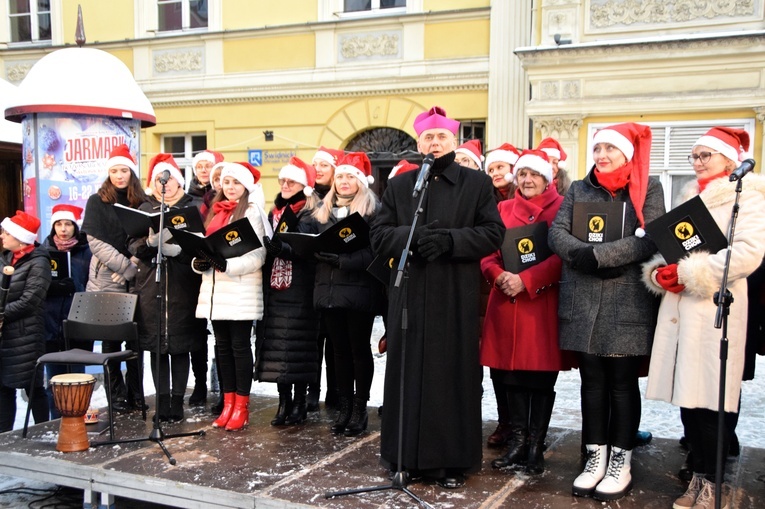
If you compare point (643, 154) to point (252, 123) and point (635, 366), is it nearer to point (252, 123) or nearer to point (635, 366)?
point (635, 366)

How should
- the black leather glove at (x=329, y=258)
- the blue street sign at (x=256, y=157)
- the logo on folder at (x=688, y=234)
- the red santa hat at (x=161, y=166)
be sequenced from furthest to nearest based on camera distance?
the blue street sign at (x=256, y=157) → the red santa hat at (x=161, y=166) → the black leather glove at (x=329, y=258) → the logo on folder at (x=688, y=234)

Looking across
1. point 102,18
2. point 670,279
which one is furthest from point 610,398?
point 102,18

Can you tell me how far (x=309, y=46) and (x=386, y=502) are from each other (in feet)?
36.2

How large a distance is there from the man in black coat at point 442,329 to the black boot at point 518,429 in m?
0.39

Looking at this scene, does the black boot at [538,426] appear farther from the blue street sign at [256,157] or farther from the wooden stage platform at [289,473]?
the blue street sign at [256,157]

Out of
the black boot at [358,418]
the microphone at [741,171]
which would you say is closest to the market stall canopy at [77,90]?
the black boot at [358,418]

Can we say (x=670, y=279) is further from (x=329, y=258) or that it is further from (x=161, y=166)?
(x=161, y=166)

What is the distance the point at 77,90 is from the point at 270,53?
20.8 ft

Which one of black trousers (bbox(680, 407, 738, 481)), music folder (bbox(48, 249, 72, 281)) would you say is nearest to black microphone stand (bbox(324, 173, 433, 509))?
black trousers (bbox(680, 407, 738, 481))

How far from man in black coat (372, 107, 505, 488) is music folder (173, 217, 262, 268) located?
4.13 feet

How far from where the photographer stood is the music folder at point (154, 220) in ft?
17.1

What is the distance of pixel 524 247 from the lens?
14.6 feet

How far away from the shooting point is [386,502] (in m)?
3.91

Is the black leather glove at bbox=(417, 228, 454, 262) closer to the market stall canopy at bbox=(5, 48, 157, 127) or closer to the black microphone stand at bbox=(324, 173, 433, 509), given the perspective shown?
the black microphone stand at bbox=(324, 173, 433, 509)
